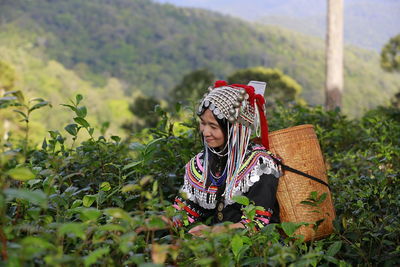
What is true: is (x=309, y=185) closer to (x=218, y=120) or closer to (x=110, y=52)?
(x=218, y=120)

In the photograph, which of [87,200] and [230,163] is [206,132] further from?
[87,200]

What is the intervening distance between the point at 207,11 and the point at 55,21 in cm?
3095

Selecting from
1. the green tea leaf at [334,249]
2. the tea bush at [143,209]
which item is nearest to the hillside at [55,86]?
the tea bush at [143,209]

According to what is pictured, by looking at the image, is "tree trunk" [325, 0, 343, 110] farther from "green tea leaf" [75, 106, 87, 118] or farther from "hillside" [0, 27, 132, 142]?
"hillside" [0, 27, 132, 142]

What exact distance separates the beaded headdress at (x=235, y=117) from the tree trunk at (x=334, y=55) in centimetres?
802

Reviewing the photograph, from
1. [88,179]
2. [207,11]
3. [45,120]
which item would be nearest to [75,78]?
[45,120]

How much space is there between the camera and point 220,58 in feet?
264

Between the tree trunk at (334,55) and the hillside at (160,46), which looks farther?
the hillside at (160,46)

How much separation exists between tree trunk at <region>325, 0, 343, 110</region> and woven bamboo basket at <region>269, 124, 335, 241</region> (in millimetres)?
7988

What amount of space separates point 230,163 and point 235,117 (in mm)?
254

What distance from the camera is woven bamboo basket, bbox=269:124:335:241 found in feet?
8.60

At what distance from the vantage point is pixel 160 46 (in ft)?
262

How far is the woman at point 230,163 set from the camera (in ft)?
8.63

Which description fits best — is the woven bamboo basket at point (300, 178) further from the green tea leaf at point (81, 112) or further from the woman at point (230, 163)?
the green tea leaf at point (81, 112)
